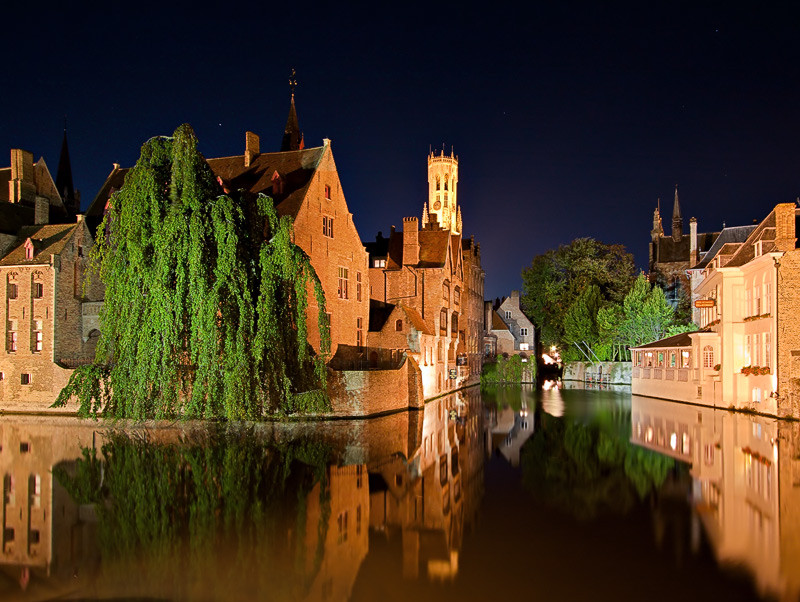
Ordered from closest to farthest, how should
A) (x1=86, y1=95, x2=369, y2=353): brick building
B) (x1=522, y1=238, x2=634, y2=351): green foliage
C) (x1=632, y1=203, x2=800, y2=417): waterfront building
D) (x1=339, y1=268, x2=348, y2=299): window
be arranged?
(x1=632, y1=203, x2=800, y2=417): waterfront building < (x1=86, y1=95, x2=369, y2=353): brick building < (x1=339, y1=268, x2=348, y2=299): window < (x1=522, y1=238, x2=634, y2=351): green foliage

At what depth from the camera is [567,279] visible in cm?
6944

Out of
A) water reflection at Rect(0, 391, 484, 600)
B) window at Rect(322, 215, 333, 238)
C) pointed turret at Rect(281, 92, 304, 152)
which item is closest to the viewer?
Answer: water reflection at Rect(0, 391, 484, 600)

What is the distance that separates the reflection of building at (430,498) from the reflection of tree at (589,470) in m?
1.74

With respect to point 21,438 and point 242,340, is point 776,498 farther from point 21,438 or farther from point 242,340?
point 21,438

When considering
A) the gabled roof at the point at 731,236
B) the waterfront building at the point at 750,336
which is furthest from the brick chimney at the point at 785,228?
the gabled roof at the point at 731,236

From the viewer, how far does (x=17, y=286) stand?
3022 centimetres

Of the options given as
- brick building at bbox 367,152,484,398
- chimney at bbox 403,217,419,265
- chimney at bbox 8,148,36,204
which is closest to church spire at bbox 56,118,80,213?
chimney at bbox 8,148,36,204

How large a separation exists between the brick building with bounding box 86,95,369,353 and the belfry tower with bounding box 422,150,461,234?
67010 mm

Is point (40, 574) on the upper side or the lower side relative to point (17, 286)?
lower

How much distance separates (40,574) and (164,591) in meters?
2.49

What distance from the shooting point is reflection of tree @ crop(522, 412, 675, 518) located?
14359 millimetres

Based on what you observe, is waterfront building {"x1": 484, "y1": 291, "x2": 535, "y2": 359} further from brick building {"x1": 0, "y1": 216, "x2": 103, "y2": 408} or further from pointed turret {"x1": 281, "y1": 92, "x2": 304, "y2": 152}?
brick building {"x1": 0, "y1": 216, "x2": 103, "y2": 408}

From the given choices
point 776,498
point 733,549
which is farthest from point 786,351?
point 733,549

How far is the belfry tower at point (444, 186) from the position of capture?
102500 millimetres
